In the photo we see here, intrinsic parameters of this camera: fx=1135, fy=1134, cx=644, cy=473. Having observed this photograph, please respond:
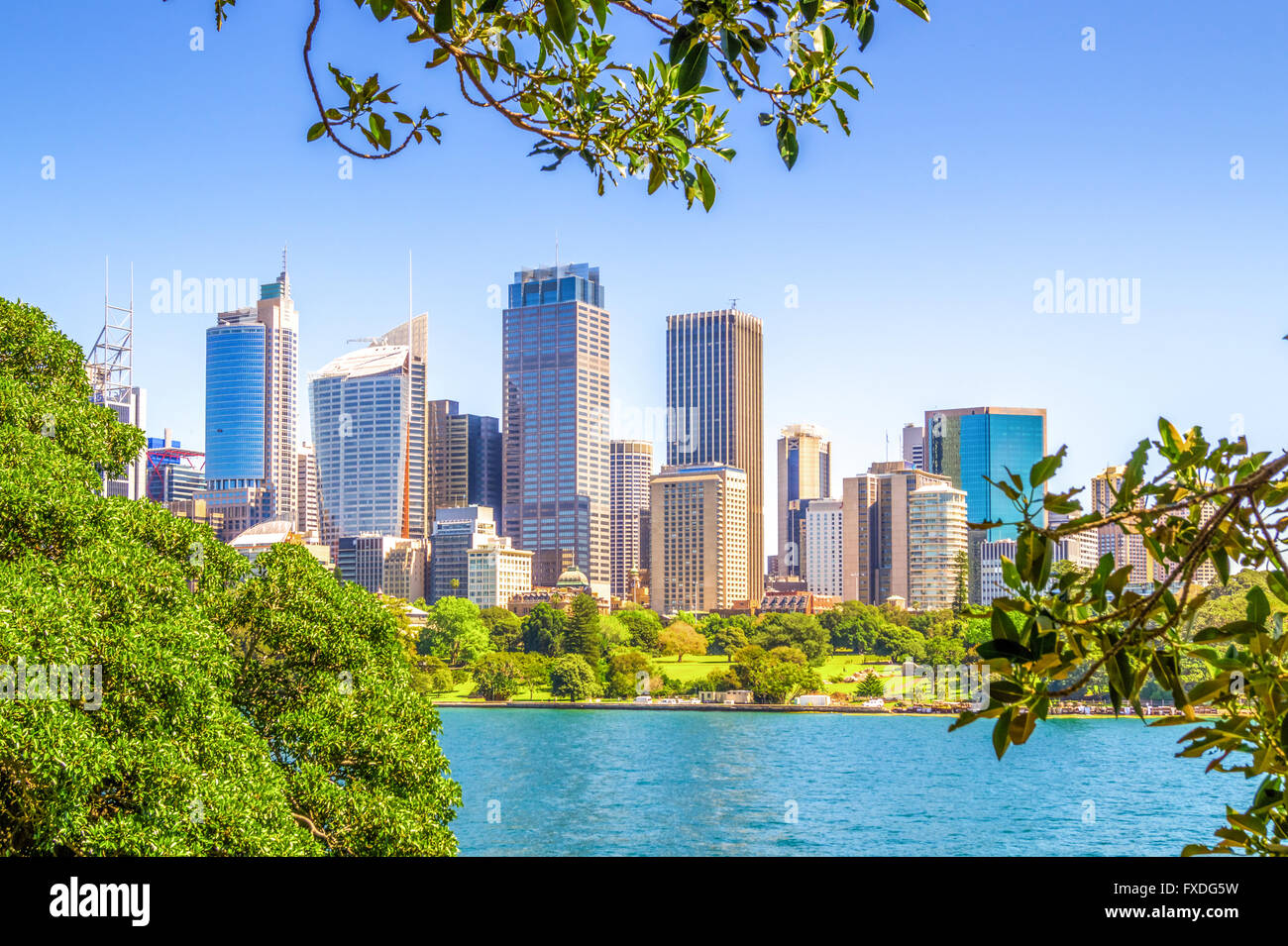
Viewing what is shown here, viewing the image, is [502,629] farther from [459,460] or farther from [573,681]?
[459,460]

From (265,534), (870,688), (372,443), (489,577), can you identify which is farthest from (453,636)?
(372,443)

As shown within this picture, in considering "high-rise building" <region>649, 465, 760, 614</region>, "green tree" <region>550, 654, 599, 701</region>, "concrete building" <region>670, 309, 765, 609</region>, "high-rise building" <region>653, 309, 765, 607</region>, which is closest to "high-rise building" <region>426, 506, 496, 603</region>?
"high-rise building" <region>649, 465, 760, 614</region>

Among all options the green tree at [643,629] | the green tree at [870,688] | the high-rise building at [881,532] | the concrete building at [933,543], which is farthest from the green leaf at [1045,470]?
the high-rise building at [881,532]

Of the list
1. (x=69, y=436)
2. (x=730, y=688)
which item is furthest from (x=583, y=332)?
(x=69, y=436)

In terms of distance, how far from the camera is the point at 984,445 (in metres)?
82.0

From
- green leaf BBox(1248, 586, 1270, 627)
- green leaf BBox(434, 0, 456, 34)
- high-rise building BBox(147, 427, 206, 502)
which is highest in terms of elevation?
high-rise building BBox(147, 427, 206, 502)

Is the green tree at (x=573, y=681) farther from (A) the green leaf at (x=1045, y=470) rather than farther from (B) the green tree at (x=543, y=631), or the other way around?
(A) the green leaf at (x=1045, y=470)

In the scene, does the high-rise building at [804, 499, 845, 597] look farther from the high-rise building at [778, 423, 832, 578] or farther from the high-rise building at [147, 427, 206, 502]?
the high-rise building at [147, 427, 206, 502]

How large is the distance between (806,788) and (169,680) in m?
28.3

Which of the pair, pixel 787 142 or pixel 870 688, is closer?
pixel 787 142

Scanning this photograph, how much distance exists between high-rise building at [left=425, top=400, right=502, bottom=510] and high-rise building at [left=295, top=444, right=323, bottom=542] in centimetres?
987

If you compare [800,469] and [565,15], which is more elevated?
[800,469]

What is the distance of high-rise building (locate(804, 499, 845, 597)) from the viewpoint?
313 feet
